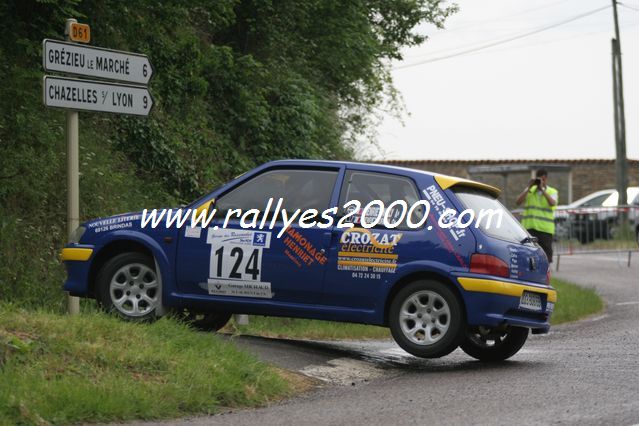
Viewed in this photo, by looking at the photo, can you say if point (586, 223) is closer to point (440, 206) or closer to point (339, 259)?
point (440, 206)

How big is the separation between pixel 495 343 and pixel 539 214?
8.25 m

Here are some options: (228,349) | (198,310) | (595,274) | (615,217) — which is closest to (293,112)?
(595,274)

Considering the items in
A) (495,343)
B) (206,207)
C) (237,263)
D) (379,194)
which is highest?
(379,194)

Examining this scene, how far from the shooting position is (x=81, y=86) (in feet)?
36.9

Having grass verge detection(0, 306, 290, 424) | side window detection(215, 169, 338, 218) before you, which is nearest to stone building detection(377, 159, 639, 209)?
side window detection(215, 169, 338, 218)

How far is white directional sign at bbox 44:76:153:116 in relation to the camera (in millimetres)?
11023

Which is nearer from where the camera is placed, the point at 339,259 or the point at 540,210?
the point at 339,259

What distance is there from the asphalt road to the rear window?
44.1 inches

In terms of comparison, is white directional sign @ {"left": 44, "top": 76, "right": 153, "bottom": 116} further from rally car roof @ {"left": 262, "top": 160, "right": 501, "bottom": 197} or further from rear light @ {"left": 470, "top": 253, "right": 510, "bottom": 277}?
rear light @ {"left": 470, "top": 253, "right": 510, "bottom": 277}

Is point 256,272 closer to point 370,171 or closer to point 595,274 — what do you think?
point 370,171

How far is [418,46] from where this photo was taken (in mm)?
29688

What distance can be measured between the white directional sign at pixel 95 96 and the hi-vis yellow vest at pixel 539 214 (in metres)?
8.83

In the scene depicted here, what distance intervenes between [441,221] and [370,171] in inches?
34.7

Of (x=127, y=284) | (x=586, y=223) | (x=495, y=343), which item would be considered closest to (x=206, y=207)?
(x=127, y=284)
